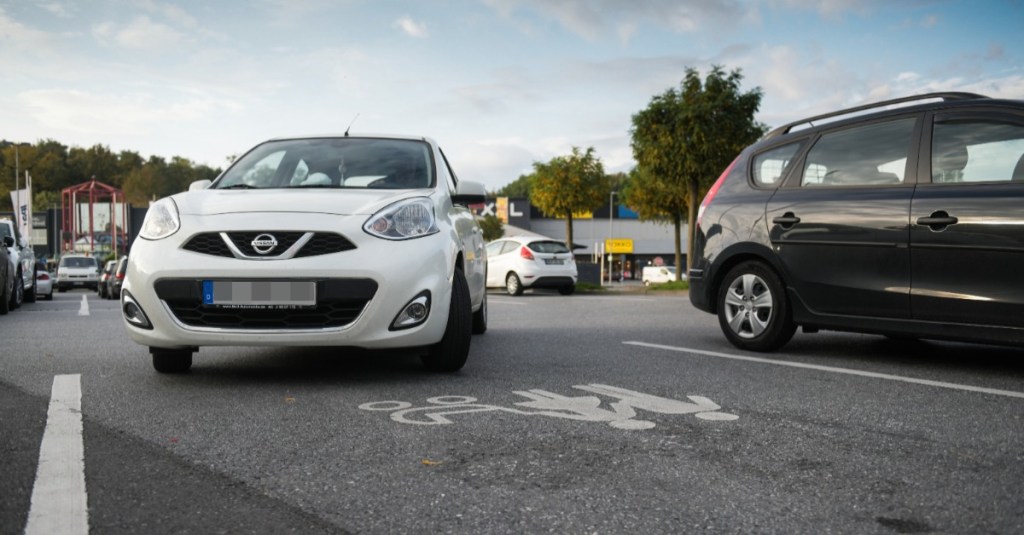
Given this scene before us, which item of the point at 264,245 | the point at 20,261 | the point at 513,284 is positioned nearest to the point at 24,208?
the point at 20,261

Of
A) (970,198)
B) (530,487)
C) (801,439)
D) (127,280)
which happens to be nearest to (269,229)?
(127,280)

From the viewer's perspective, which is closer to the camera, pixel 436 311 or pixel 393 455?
pixel 393 455

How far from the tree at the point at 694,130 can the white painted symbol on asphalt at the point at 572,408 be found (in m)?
20.5

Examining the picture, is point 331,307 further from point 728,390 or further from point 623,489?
point 623,489

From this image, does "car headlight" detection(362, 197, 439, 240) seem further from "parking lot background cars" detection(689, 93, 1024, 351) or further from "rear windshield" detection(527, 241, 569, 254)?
"rear windshield" detection(527, 241, 569, 254)

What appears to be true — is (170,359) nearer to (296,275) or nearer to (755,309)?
(296,275)

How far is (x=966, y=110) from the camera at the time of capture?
5.60 m

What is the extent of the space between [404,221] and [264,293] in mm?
894

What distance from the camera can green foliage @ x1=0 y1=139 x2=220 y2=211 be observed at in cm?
12200

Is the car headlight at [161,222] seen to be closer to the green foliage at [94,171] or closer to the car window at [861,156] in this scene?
the car window at [861,156]

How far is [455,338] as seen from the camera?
537 cm

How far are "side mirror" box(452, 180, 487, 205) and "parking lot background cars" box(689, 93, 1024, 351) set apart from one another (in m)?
1.89

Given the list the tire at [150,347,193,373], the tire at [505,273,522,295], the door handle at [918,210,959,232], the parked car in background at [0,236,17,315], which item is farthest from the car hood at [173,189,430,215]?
the tire at [505,273,522,295]

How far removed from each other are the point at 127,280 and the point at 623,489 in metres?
3.50
